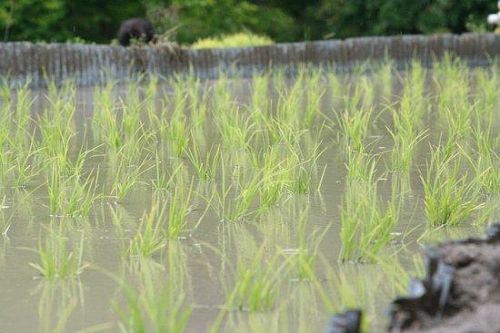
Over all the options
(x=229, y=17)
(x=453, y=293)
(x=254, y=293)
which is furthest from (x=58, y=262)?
(x=229, y=17)

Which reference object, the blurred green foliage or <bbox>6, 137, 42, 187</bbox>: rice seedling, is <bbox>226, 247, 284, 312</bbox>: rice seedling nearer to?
<bbox>6, 137, 42, 187</bbox>: rice seedling

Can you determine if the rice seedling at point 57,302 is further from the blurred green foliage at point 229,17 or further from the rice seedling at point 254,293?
the blurred green foliage at point 229,17

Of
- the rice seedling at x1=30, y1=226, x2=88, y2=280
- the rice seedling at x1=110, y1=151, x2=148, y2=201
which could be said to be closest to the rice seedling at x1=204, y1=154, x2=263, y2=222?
the rice seedling at x1=110, y1=151, x2=148, y2=201

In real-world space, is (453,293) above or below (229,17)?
above

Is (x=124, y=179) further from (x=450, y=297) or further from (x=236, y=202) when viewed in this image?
(x=450, y=297)

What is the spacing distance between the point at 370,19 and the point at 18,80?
1223 centimetres

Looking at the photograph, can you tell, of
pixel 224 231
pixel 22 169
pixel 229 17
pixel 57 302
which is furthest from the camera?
pixel 229 17

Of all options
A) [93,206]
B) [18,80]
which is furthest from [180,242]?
[18,80]

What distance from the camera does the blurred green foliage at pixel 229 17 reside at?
757 inches

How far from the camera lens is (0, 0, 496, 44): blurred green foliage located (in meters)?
Result: 19.2

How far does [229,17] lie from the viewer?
66.7 ft

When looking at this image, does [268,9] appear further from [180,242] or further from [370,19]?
[180,242]

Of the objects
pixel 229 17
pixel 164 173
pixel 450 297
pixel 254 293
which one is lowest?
pixel 229 17

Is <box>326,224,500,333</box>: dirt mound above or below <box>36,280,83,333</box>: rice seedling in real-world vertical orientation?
above
